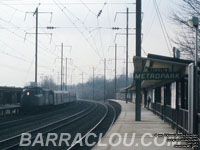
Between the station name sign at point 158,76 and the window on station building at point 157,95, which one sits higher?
the station name sign at point 158,76

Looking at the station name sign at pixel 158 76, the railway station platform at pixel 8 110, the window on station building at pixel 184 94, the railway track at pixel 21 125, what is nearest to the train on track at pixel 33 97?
the railway station platform at pixel 8 110

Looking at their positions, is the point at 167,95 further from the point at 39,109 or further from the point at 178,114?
the point at 39,109

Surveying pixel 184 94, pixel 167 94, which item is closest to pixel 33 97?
pixel 167 94

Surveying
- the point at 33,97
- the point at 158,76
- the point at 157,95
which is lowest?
the point at 33,97

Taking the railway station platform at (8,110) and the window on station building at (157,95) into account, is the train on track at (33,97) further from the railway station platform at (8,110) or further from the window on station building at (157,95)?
the window on station building at (157,95)

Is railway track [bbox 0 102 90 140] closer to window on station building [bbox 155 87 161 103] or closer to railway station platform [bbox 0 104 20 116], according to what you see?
railway station platform [bbox 0 104 20 116]

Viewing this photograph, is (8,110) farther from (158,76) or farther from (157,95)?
(158,76)

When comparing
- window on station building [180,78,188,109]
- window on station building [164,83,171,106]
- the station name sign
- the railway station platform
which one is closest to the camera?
window on station building [180,78,188,109]

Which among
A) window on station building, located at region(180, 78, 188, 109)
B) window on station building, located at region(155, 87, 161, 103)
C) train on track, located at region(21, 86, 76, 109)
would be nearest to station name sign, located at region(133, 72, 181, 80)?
window on station building, located at region(180, 78, 188, 109)

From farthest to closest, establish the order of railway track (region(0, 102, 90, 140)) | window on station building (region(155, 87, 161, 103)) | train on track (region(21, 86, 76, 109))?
train on track (region(21, 86, 76, 109))
window on station building (region(155, 87, 161, 103))
railway track (region(0, 102, 90, 140))

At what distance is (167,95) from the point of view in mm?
22219

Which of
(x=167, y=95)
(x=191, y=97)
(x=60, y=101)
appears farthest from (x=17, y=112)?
(x=191, y=97)

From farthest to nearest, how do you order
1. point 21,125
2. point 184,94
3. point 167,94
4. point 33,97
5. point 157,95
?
point 33,97 < point 157,95 < point 21,125 < point 167,94 < point 184,94

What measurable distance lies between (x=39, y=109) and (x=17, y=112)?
7.82 feet
